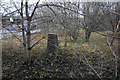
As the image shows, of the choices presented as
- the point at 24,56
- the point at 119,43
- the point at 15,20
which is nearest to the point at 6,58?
the point at 24,56

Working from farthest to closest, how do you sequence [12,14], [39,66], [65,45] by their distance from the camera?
[65,45]
[39,66]
[12,14]

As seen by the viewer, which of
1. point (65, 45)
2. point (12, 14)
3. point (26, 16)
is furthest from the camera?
point (65, 45)

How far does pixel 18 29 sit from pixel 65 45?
3.15ft

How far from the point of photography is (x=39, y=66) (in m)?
1.85

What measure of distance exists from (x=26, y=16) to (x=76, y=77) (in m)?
1.16

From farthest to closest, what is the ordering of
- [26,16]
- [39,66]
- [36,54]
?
1. [36,54]
2. [39,66]
3. [26,16]

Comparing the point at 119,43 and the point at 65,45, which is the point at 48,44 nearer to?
the point at 65,45

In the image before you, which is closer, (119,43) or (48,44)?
(119,43)

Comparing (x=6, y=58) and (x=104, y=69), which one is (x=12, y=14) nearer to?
(x=6, y=58)

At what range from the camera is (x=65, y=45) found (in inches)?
87.4

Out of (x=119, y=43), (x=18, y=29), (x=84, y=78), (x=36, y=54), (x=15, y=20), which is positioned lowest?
(x=84, y=78)

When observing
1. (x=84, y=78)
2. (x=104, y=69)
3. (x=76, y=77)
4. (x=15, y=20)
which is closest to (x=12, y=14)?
(x=15, y=20)

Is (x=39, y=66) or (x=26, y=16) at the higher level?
(x=26, y=16)

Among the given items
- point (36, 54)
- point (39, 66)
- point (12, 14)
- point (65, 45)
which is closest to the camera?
point (12, 14)
